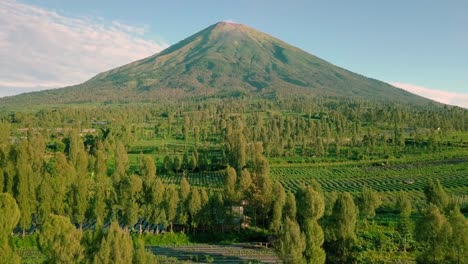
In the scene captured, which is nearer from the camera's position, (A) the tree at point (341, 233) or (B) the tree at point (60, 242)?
(B) the tree at point (60, 242)

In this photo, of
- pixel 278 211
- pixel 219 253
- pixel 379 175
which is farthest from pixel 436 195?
pixel 379 175

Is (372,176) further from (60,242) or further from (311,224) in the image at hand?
(60,242)

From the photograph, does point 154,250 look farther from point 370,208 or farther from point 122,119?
point 122,119

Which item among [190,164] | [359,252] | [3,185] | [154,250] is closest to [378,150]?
[190,164]

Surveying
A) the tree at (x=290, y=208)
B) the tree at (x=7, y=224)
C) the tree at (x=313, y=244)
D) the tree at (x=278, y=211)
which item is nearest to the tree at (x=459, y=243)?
the tree at (x=313, y=244)

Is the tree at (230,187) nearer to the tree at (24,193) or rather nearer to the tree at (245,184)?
the tree at (245,184)

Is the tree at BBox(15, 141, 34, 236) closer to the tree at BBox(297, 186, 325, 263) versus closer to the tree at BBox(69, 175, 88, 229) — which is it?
the tree at BBox(69, 175, 88, 229)
